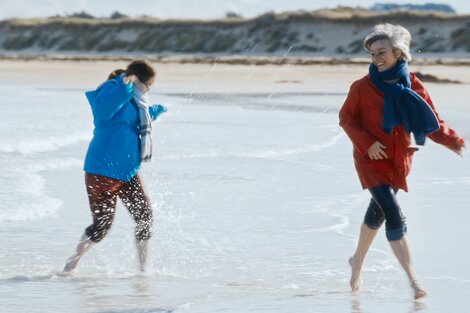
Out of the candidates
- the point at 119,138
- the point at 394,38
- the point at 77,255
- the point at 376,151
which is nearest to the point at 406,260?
the point at 376,151

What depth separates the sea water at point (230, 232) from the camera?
631 centimetres

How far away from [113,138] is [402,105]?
1648 millimetres

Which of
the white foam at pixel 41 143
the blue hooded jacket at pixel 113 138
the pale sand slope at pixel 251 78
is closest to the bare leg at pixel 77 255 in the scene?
the blue hooded jacket at pixel 113 138

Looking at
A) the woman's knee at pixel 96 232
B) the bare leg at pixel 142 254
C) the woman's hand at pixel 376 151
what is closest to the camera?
the woman's hand at pixel 376 151

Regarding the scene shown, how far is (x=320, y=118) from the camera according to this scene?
813 inches

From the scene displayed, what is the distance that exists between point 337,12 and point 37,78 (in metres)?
40.3

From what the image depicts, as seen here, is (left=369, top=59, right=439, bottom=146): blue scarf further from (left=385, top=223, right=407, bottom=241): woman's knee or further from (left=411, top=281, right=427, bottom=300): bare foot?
(left=411, top=281, right=427, bottom=300): bare foot

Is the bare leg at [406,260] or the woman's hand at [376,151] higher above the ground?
the woman's hand at [376,151]

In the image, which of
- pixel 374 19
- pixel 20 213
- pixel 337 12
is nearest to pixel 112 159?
pixel 20 213

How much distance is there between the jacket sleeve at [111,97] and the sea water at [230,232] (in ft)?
3.18

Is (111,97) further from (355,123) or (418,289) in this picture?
(418,289)

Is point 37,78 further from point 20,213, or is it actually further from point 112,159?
point 112,159

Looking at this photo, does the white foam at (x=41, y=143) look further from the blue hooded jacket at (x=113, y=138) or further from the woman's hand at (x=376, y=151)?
the woman's hand at (x=376, y=151)

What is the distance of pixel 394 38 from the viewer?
20.0 feet
